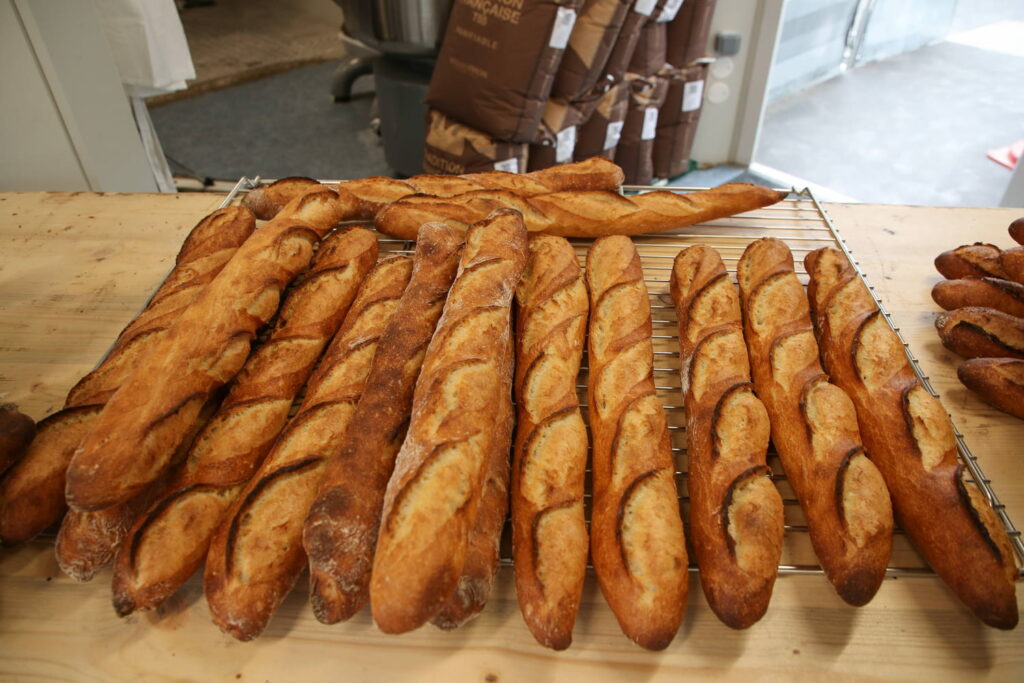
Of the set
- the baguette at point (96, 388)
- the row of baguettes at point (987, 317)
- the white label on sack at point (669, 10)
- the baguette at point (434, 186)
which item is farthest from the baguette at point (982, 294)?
the white label on sack at point (669, 10)

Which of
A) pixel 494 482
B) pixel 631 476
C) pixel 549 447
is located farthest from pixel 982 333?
pixel 494 482

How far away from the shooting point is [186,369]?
3.91 ft

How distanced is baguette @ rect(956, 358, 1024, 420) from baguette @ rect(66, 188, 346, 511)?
1.53m

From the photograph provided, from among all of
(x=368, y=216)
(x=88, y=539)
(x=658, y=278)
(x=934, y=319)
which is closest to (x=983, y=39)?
(x=934, y=319)

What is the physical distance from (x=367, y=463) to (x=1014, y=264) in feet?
4.85

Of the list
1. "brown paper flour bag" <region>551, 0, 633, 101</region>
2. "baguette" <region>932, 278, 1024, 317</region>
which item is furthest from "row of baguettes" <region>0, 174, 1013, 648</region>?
"brown paper flour bag" <region>551, 0, 633, 101</region>

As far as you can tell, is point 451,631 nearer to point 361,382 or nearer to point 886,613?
point 361,382

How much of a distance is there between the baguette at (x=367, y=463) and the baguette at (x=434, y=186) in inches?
17.4

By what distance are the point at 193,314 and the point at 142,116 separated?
2.29 metres

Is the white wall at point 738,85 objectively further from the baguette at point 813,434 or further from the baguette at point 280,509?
the baguette at point 280,509

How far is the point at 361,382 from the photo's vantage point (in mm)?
1259

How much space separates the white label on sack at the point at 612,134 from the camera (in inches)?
122

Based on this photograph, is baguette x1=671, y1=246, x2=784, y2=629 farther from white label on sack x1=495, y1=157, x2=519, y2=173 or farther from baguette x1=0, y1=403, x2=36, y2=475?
white label on sack x1=495, y1=157, x2=519, y2=173

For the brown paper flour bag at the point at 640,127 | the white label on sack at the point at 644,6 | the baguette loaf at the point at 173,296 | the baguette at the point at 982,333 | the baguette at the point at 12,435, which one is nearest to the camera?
the baguette at the point at 12,435
